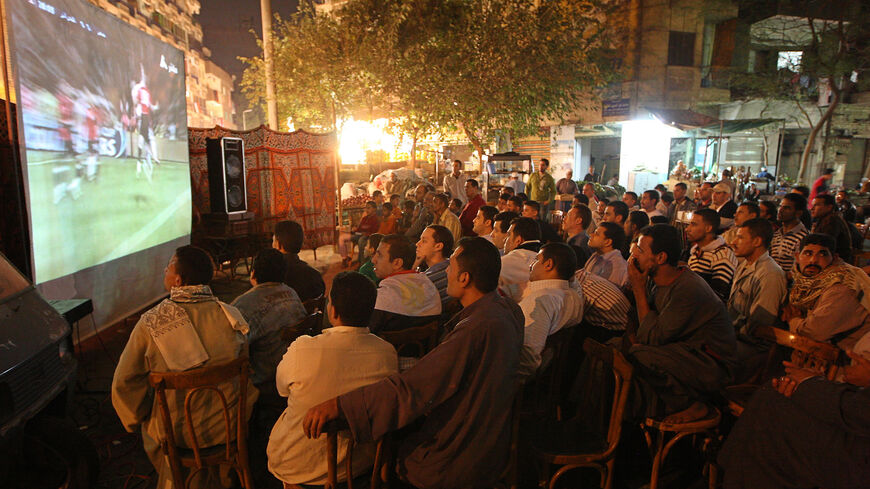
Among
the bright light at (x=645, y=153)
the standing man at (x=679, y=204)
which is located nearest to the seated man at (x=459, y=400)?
the standing man at (x=679, y=204)

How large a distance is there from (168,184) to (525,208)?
4905 millimetres

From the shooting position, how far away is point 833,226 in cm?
538

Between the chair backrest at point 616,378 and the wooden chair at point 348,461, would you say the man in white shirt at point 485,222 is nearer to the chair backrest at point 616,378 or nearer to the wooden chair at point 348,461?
the chair backrest at point 616,378

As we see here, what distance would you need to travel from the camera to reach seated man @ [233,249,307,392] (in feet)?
10.1

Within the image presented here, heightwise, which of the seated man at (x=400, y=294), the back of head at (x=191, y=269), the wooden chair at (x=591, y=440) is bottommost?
the wooden chair at (x=591, y=440)

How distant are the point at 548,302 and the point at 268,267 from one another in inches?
69.3

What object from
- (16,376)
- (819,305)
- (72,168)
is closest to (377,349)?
(16,376)

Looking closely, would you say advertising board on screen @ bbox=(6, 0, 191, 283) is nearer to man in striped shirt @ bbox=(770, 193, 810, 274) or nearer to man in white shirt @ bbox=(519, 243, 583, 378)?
man in white shirt @ bbox=(519, 243, 583, 378)

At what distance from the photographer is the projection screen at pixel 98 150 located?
4.27 meters

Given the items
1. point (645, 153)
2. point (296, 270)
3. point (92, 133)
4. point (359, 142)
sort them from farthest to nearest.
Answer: point (359, 142)
point (645, 153)
point (92, 133)
point (296, 270)

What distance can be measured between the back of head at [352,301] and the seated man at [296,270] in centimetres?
226

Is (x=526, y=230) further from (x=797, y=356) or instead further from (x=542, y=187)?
(x=542, y=187)

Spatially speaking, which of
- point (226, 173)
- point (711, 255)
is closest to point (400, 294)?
point (711, 255)

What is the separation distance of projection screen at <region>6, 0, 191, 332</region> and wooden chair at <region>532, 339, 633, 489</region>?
446cm
